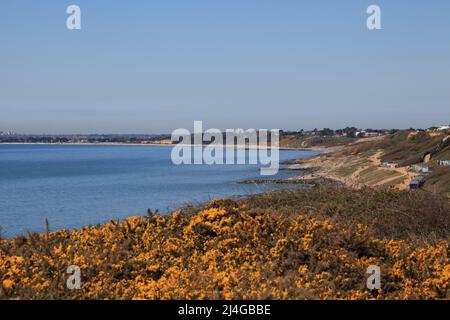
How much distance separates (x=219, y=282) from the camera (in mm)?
8070

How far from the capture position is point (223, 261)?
9.74m

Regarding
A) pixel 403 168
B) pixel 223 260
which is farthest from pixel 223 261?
pixel 403 168

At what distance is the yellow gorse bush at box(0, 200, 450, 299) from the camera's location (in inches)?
322

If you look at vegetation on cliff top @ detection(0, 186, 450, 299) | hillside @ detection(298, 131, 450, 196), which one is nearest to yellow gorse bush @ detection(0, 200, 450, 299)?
vegetation on cliff top @ detection(0, 186, 450, 299)

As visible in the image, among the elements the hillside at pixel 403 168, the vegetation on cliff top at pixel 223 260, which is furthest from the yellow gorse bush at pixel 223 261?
the hillside at pixel 403 168

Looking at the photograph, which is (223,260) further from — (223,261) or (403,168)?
(403,168)

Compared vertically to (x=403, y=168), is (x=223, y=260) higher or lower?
higher

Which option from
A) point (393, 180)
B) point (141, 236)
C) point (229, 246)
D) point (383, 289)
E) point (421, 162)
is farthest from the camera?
point (421, 162)

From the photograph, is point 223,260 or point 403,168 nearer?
point 223,260

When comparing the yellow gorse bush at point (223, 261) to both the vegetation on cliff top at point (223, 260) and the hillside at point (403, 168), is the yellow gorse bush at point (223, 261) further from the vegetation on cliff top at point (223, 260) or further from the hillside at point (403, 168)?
the hillside at point (403, 168)
